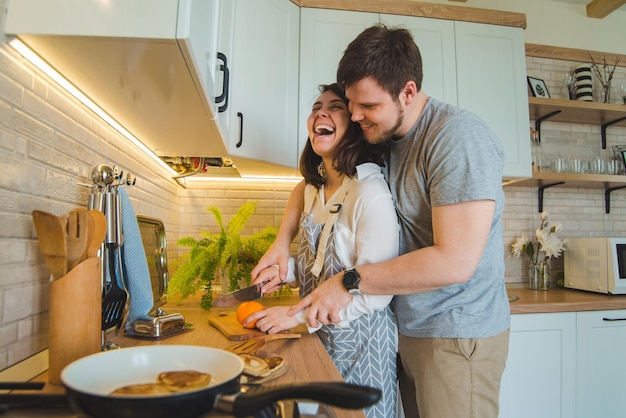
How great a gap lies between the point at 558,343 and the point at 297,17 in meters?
2.06

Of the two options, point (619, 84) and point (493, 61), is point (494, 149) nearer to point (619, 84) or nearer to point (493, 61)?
point (493, 61)

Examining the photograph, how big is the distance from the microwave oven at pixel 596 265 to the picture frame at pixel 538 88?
0.93 m

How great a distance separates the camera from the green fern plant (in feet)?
4.65

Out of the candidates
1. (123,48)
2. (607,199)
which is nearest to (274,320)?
(123,48)

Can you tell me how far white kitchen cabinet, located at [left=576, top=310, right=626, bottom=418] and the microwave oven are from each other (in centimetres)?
21

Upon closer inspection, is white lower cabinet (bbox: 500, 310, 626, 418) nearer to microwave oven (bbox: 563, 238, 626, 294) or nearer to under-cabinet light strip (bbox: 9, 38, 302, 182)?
microwave oven (bbox: 563, 238, 626, 294)

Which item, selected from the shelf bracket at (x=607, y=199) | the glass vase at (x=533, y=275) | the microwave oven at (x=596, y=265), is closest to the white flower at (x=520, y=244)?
the glass vase at (x=533, y=275)

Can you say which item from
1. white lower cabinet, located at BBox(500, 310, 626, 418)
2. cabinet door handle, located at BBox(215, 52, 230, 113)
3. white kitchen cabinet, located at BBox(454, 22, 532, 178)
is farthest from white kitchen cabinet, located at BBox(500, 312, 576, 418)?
cabinet door handle, located at BBox(215, 52, 230, 113)

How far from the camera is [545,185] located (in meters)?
2.49

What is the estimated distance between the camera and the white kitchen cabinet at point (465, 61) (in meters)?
2.02

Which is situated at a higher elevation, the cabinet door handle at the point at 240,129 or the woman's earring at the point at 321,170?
the cabinet door handle at the point at 240,129

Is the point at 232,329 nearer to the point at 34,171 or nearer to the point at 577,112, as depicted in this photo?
the point at 34,171

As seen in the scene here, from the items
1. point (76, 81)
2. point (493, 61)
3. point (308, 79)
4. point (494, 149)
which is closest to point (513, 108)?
point (493, 61)

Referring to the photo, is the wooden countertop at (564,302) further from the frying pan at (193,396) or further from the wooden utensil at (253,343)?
the frying pan at (193,396)
